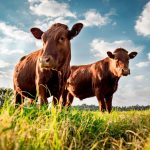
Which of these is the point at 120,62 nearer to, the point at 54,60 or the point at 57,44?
the point at 57,44

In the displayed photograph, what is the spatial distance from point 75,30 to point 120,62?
21.8ft

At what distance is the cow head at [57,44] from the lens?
827cm

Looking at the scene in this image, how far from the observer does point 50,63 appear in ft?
26.6

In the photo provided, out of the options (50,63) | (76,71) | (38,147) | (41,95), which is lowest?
(38,147)

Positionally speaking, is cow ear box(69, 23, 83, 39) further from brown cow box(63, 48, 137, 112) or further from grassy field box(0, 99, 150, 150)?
brown cow box(63, 48, 137, 112)

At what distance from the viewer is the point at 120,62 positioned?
15.8m

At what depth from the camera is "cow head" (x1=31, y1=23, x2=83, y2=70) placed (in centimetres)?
827

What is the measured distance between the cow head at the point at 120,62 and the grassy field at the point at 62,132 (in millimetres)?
6838

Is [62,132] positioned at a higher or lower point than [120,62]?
lower

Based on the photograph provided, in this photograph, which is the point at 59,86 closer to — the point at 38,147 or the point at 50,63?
the point at 50,63

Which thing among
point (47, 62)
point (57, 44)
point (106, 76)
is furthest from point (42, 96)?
point (106, 76)

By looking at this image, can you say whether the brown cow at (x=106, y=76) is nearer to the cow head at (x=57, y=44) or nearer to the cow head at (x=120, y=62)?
the cow head at (x=120, y=62)

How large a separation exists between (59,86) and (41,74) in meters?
0.50

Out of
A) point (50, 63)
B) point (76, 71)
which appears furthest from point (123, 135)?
point (76, 71)
